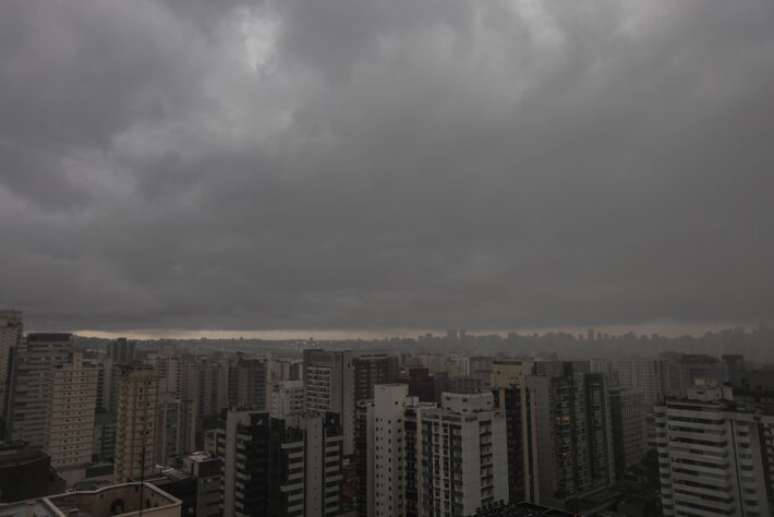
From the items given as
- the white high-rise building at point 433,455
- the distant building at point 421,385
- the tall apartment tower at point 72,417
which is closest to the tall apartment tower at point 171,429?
the tall apartment tower at point 72,417

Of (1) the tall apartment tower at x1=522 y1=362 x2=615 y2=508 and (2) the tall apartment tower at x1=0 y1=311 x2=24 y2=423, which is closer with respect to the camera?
(1) the tall apartment tower at x1=522 y1=362 x2=615 y2=508

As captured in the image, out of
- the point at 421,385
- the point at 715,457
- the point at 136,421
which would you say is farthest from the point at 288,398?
the point at 715,457

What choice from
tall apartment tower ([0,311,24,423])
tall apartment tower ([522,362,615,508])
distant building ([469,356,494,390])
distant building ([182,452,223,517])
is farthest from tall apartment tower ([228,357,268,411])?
tall apartment tower ([522,362,615,508])

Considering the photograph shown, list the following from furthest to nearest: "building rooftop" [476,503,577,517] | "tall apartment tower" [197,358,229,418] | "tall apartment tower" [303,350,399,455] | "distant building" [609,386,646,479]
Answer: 1. "tall apartment tower" [197,358,229,418]
2. "tall apartment tower" [303,350,399,455]
3. "distant building" [609,386,646,479]
4. "building rooftop" [476,503,577,517]

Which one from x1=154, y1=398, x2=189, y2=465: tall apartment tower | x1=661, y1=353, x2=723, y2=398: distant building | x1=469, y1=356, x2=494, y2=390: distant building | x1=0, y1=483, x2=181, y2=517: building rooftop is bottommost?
x1=154, y1=398, x2=189, y2=465: tall apartment tower

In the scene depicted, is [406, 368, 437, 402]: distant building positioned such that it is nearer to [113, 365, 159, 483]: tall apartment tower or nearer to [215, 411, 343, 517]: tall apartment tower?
[113, 365, 159, 483]: tall apartment tower

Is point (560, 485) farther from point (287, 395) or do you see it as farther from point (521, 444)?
point (287, 395)
